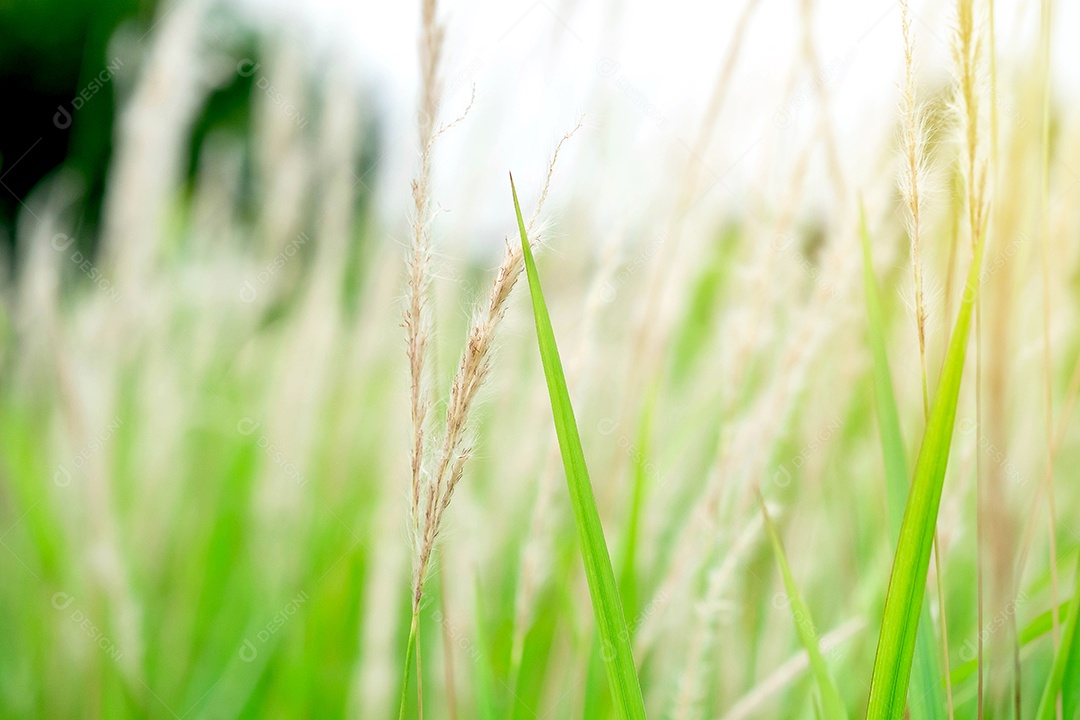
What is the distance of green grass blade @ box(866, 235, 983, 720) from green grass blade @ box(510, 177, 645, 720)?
103 mm

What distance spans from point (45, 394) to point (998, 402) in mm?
1454

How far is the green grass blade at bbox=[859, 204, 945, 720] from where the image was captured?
1.05 ft

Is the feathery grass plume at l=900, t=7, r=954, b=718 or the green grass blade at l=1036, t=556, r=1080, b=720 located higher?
the feathery grass plume at l=900, t=7, r=954, b=718

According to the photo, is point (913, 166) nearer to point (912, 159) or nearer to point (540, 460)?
point (912, 159)

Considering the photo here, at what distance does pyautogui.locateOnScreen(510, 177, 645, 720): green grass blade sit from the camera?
285 millimetres

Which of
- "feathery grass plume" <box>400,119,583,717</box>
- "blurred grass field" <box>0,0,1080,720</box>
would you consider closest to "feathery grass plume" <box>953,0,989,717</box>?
"blurred grass field" <box>0,0,1080,720</box>

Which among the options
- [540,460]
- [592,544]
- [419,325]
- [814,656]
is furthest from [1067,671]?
[540,460]

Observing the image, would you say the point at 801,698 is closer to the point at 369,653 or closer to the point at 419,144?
the point at 369,653

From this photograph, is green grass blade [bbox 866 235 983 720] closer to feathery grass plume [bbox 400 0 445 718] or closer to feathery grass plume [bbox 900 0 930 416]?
feathery grass plume [bbox 900 0 930 416]

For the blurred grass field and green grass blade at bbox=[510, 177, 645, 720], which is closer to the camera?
green grass blade at bbox=[510, 177, 645, 720]

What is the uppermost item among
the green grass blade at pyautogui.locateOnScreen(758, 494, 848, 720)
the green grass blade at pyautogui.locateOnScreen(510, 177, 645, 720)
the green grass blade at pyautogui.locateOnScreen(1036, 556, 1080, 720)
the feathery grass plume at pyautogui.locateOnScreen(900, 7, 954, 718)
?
the feathery grass plume at pyautogui.locateOnScreen(900, 7, 954, 718)

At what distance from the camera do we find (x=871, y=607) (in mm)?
611

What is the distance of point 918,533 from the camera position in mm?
271

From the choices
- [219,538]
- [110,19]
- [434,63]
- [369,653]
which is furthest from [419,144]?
[110,19]
